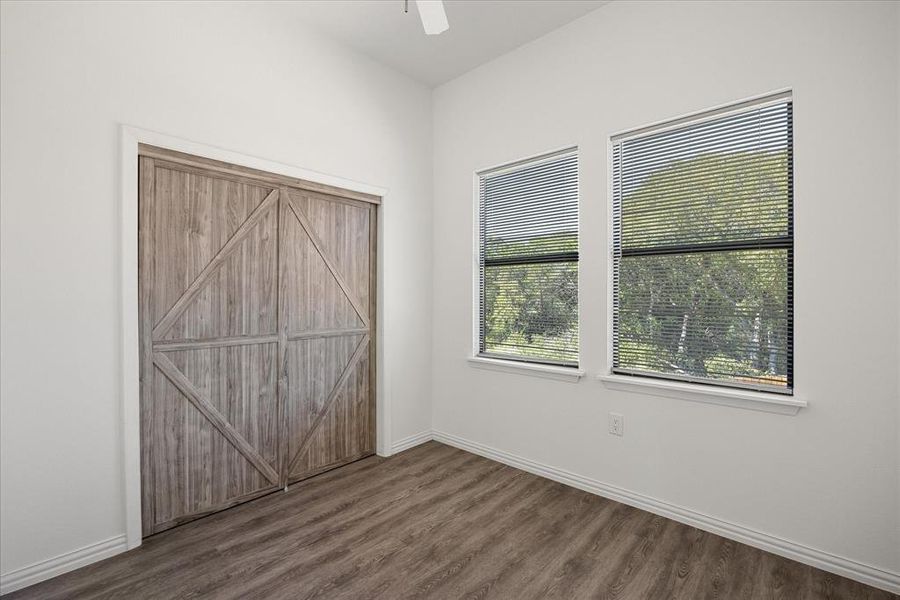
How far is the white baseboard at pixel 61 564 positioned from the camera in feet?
A: 6.23

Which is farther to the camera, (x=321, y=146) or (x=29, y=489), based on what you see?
(x=321, y=146)

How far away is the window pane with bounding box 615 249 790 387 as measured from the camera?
223cm

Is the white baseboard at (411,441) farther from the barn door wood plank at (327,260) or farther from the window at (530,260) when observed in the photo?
the barn door wood plank at (327,260)

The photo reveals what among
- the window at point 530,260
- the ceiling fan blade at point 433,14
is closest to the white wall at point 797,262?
the window at point 530,260

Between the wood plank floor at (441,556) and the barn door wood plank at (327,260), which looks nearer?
the wood plank floor at (441,556)

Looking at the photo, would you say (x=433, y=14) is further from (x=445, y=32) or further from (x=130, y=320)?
(x=130, y=320)

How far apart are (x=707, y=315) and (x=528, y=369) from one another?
3.97ft

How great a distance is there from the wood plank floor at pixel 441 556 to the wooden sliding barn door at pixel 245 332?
299mm

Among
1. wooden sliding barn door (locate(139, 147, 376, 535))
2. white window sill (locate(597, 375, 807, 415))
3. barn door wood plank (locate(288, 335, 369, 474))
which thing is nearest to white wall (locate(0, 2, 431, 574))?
wooden sliding barn door (locate(139, 147, 376, 535))

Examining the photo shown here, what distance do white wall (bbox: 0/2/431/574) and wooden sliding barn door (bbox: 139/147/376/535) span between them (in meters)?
0.18

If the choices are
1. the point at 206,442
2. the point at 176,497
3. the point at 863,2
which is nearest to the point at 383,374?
the point at 206,442

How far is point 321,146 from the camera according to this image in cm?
305

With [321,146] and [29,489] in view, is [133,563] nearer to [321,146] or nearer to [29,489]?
[29,489]

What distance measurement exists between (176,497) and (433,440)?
197 cm
